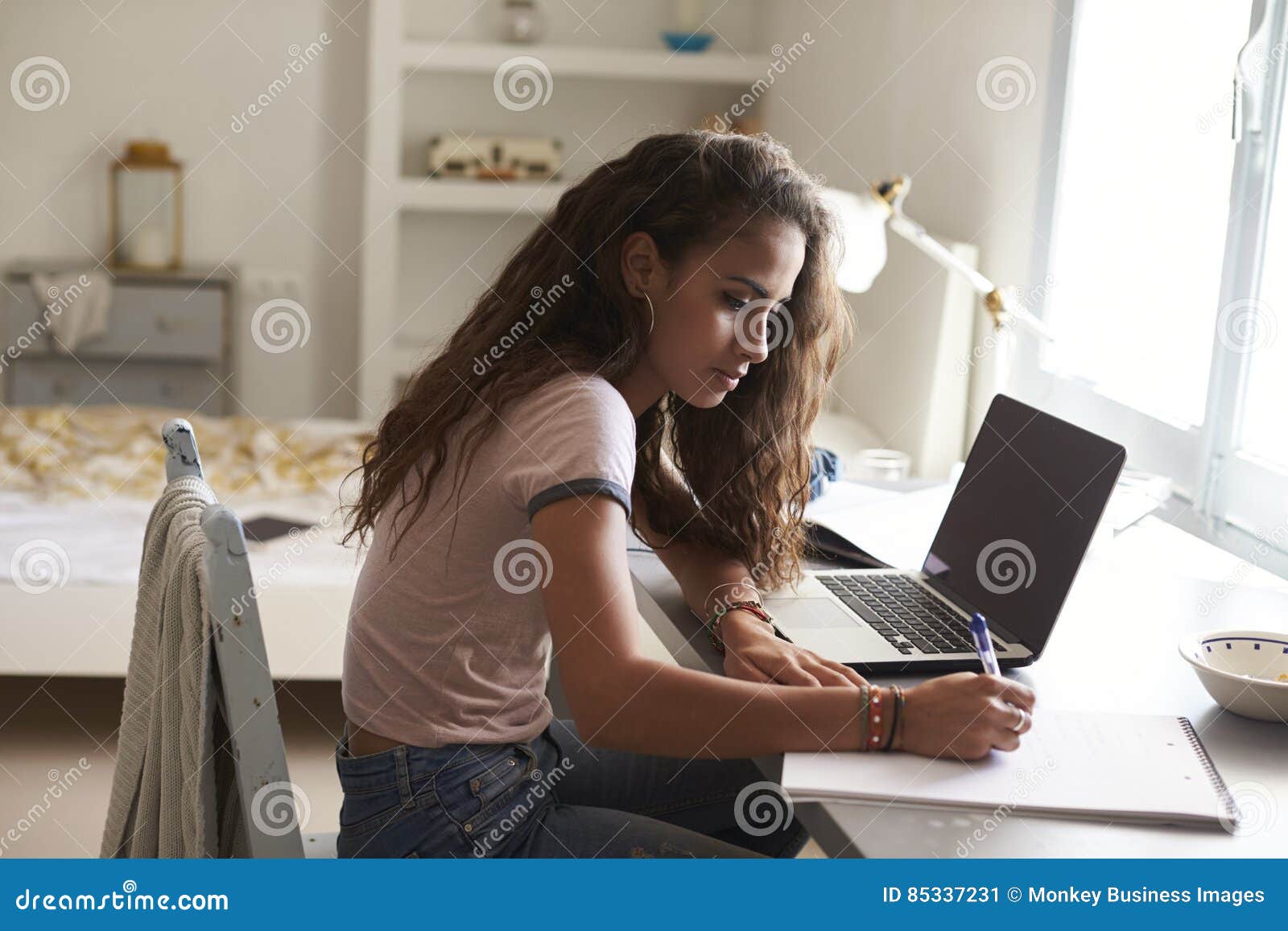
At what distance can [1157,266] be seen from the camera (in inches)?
75.1

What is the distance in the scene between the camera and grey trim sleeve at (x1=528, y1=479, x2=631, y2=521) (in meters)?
0.93

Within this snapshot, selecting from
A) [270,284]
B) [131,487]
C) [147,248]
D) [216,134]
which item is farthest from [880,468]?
[216,134]

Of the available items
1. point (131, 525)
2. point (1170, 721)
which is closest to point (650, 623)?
point (1170, 721)

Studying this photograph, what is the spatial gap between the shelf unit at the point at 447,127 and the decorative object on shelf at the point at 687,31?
0.05 meters

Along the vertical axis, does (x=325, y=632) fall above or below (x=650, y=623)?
below

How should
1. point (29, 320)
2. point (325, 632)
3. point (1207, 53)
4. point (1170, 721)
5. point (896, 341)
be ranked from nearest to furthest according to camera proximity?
point (1170, 721), point (1207, 53), point (325, 632), point (896, 341), point (29, 320)

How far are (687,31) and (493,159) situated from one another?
31.0 inches

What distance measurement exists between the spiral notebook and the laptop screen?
18 centimetres

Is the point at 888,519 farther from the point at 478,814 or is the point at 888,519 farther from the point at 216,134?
the point at 216,134

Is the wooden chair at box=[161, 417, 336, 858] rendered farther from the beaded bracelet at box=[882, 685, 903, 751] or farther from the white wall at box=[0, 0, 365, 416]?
the white wall at box=[0, 0, 365, 416]

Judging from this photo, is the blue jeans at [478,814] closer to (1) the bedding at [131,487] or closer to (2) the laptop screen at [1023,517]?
(2) the laptop screen at [1023,517]

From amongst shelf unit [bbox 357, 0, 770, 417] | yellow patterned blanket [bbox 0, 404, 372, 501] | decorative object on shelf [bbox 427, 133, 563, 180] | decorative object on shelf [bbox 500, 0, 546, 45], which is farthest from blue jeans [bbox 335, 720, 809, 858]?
decorative object on shelf [bbox 500, 0, 546, 45]
